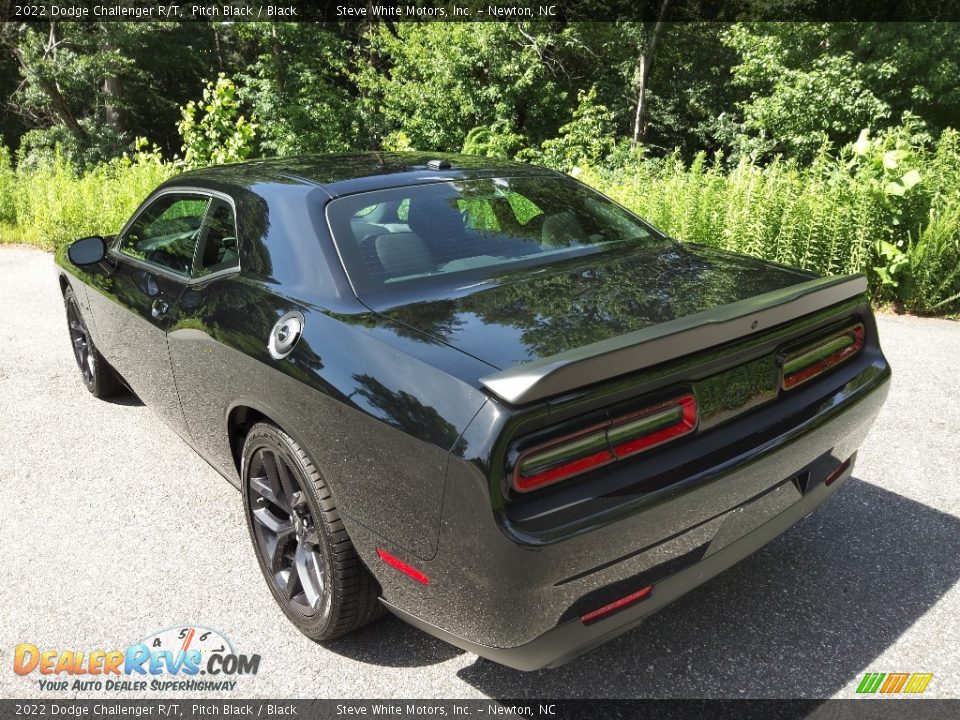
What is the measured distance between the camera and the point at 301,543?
2436 mm

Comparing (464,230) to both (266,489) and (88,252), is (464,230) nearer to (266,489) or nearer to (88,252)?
(266,489)

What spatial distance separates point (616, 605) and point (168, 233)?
2844mm

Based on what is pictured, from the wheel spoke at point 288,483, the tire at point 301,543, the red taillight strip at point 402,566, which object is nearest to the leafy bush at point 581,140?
the tire at point 301,543

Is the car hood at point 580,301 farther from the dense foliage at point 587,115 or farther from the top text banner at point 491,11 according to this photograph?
the top text banner at point 491,11

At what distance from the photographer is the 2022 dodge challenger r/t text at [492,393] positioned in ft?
5.69

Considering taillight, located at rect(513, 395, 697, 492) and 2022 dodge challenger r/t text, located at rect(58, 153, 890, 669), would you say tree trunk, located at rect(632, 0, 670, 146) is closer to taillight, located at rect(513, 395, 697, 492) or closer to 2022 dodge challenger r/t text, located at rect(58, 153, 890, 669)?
2022 dodge challenger r/t text, located at rect(58, 153, 890, 669)

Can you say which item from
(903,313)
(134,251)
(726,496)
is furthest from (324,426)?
(903,313)

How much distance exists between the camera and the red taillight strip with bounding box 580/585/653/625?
71.6 inches

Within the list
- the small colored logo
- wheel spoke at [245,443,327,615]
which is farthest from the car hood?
the small colored logo

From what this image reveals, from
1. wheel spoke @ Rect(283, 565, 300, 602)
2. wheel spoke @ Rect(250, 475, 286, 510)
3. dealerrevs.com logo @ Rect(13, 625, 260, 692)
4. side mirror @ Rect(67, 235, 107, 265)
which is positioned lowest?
dealerrevs.com logo @ Rect(13, 625, 260, 692)

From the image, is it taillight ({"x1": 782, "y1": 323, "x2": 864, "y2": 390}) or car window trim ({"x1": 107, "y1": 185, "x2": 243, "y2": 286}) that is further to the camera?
car window trim ({"x1": 107, "y1": 185, "x2": 243, "y2": 286})

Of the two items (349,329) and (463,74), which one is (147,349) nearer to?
(349,329)

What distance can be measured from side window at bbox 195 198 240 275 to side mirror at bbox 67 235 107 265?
104 centimetres

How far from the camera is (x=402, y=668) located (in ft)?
7.65
